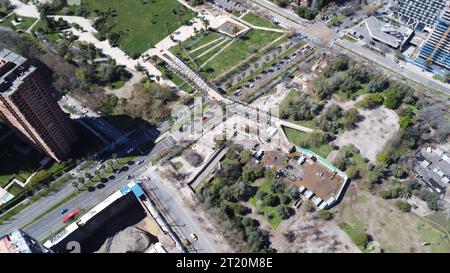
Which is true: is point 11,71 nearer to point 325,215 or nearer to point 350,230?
point 325,215

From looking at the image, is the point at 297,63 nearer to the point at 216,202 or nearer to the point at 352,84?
the point at 352,84

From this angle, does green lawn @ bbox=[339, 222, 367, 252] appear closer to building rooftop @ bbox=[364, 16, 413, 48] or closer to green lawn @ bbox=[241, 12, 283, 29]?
building rooftop @ bbox=[364, 16, 413, 48]

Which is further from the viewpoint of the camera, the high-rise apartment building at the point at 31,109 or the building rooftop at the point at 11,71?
the high-rise apartment building at the point at 31,109

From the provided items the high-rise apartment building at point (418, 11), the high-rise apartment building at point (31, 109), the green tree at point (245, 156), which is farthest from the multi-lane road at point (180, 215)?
the high-rise apartment building at point (418, 11)

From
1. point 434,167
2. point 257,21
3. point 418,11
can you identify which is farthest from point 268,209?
point 418,11

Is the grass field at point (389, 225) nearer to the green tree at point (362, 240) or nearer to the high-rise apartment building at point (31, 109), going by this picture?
the green tree at point (362, 240)
